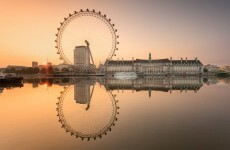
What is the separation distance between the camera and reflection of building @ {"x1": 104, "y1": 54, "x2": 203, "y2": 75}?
18125 centimetres

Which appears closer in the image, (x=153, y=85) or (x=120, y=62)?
(x=153, y=85)

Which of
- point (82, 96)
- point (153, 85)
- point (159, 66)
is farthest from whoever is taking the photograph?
point (159, 66)

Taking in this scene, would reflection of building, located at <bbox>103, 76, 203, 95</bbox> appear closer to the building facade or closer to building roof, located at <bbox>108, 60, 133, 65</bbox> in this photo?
the building facade

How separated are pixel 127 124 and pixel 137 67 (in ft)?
569

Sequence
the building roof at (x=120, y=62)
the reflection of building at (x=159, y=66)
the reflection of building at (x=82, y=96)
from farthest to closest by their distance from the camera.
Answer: the building roof at (x=120, y=62)
the reflection of building at (x=159, y=66)
the reflection of building at (x=82, y=96)

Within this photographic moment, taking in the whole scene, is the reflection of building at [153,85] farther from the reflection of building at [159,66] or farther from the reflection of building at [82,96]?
the reflection of building at [159,66]

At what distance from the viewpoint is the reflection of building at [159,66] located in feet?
595

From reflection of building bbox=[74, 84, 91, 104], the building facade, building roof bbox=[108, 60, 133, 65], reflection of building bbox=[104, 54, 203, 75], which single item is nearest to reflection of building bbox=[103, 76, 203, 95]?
reflection of building bbox=[74, 84, 91, 104]

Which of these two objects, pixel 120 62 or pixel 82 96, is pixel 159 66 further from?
pixel 82 96

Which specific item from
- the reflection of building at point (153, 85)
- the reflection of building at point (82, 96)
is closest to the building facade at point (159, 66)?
the reflection of building at point (153, 85)

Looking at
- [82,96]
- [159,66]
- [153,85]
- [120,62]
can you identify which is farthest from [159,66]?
[82,96]

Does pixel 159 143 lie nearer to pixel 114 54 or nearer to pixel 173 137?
pixel 173 137

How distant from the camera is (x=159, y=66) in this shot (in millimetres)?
184750

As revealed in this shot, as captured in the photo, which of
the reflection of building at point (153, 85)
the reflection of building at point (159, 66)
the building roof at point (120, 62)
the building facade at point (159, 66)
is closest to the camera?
the reflection of building at point (153, 85)
